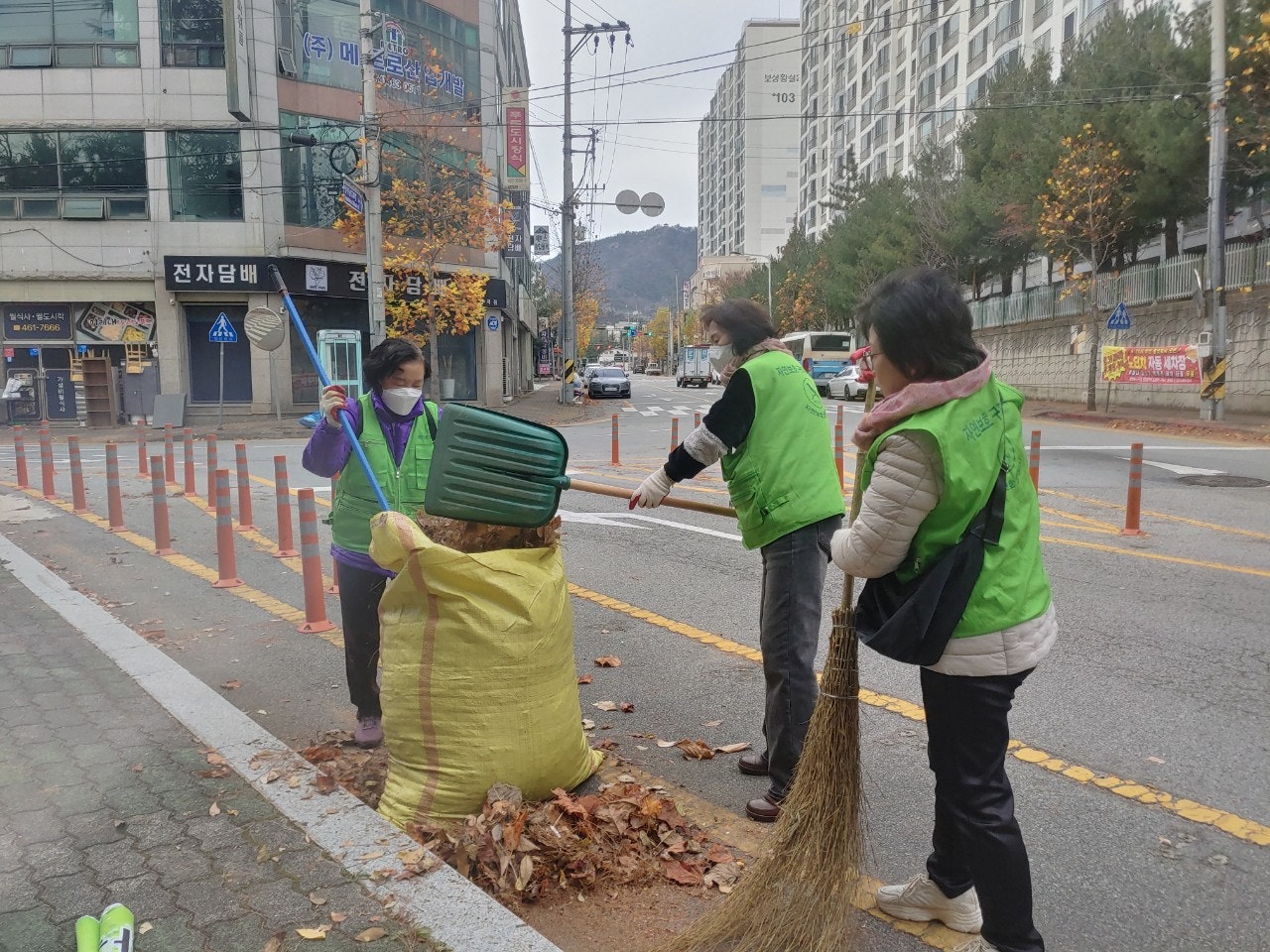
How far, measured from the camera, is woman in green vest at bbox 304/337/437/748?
3.86m

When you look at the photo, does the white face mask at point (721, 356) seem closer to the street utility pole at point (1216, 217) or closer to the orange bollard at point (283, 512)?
the orange bollard at point (283, 512)

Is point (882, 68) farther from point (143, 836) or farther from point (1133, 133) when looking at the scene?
point (143, 836)

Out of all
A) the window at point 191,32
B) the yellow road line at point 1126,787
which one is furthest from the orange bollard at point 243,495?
the window at point 191,32

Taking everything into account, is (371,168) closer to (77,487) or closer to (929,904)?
(77,487)

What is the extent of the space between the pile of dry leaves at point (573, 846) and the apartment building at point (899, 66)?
34772 mm

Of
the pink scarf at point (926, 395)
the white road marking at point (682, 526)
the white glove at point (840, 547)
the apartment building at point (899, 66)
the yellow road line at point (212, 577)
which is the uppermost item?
the apartment building at point (899, 66)

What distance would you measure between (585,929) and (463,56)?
31.4 m

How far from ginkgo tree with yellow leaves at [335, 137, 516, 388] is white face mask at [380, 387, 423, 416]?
64.8ft

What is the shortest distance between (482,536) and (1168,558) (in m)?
6.32

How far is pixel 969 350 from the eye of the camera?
2271 millimetres

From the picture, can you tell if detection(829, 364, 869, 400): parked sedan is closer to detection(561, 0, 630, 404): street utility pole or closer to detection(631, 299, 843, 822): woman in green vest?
detection(561, 0, 630, 404): street utility pole

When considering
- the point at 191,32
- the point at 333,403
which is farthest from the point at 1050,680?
the point at 191,32

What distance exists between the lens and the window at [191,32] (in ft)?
82.0

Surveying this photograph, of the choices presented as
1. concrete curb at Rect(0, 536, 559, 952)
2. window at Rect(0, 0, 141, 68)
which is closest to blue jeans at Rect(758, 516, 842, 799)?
concrete curb at Rect(0, 536, 559, 952)
